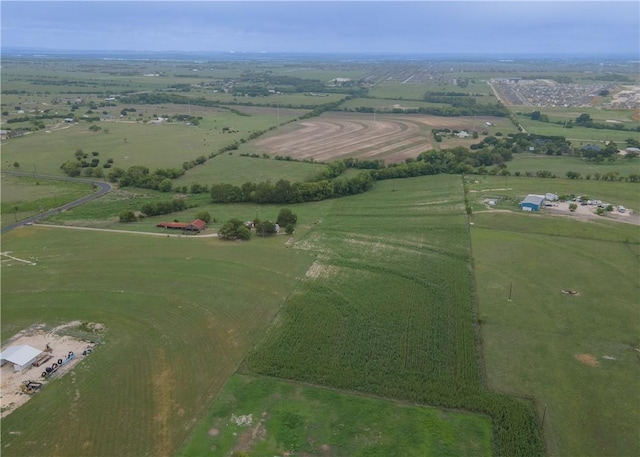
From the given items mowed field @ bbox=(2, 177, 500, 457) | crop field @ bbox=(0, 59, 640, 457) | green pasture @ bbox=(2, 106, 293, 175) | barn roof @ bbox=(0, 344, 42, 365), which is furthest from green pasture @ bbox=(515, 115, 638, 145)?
barn roof @ bbox=(0, 344, 42, 365)

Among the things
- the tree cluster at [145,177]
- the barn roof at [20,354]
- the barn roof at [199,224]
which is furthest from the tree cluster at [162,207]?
the barn roof at [20,354]

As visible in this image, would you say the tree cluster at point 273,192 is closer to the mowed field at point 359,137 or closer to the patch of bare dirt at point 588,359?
the mowed field at point 359,137

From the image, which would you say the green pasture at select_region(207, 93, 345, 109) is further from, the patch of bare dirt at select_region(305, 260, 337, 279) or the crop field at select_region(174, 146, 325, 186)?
the patch of bare dirt at select_region(305, 260, 337, 279)

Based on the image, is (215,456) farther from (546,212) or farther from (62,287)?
(546,212)

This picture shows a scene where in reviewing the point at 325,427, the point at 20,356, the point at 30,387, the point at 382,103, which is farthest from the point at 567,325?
the point at 382,103

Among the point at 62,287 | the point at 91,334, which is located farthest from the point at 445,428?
the point at 62,287
